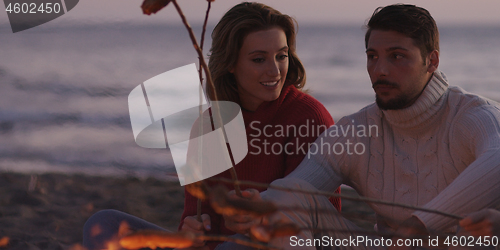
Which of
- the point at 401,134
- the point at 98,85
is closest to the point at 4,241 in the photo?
the point at 401,134

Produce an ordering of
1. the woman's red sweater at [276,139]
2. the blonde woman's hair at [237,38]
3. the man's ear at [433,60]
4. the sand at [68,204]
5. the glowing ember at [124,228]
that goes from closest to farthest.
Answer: the man's ear at [433,60], the glowing ember at [124,228], the woman's red sweater at [276,139], the blonde woman's hair at [237,38], the sand at [68,204]

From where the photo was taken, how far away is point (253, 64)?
2.80 metres

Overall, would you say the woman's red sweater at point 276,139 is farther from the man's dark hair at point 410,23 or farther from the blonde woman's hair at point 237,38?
the man's dark hair at point 410,23

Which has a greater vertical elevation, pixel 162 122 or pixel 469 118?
pixel 469 118

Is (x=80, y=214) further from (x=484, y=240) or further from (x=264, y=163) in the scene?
(x=484, y=240)

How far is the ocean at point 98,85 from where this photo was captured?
554 cm

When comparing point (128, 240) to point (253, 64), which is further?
point (253, 64)

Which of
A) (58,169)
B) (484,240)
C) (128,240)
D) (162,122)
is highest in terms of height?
(128,240)

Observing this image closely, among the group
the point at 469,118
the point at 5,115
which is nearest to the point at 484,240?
the point at 469,118

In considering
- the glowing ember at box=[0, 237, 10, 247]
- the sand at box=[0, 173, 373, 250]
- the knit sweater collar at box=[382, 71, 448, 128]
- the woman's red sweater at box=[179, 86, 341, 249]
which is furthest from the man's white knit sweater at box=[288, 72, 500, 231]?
the glowing ember at box=[0, 237, 10, 247]

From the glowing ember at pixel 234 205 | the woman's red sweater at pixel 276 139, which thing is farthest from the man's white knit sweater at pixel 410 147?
the glowing ember at pixel 234 205

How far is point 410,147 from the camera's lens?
2.23m

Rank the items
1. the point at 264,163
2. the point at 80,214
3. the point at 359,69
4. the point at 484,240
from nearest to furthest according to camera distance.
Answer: the point at 484,240 < the point at 264,163 < the point at 80,214 < the point at 359,69

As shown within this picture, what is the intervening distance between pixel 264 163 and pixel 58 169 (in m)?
3.16
